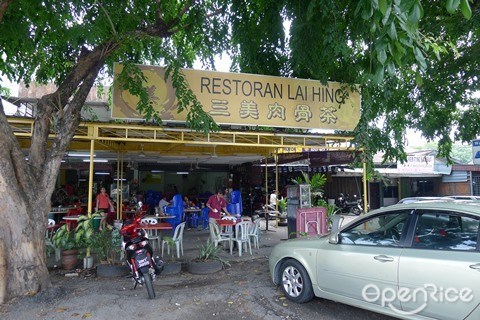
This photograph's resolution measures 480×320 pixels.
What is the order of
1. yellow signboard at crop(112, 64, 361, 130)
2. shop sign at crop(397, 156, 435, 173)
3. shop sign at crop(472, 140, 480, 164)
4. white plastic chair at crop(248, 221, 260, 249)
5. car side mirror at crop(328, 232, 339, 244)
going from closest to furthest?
1. car side mirror at crop(328, 232, 339, 244)
2. shop sign at crop(472, 140, 480, 164)
3. yellow signboard at crop(112, 64, 361, 130)
4. white plastic chair at crop(248, 221, 260, 249)
5. shop sign at crop(397, 156, 435, 173)

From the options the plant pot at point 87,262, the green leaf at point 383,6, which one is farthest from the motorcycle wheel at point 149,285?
the green leaf at point 383,6

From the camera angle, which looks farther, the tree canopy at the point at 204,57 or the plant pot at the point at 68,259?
the plant pot at the point at 68,259

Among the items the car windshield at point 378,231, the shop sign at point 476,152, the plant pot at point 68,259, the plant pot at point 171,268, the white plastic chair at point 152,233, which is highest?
the shop sign at point 476,152

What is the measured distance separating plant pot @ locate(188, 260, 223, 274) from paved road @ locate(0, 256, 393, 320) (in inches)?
15.8

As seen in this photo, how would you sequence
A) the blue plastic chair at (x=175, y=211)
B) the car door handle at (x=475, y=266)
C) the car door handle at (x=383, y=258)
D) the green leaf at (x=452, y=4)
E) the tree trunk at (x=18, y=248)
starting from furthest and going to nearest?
1. the blue plastic chair at (x=175, y=211)
2. the tree trunk at (x=18, y=248)
3. the car door handle at (x=383, y=258)
4. the car door handle at (x=475, y=266)
5. the green leaf at (x=452, y=4)

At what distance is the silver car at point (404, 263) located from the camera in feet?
11.5

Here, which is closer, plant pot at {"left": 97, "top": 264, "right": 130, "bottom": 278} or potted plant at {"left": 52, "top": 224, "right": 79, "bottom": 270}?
plant pot at {"left": 97, "top": 264, "right": 130, "bottom": 278}

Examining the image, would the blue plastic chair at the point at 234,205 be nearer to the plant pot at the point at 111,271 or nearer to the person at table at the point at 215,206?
the person at table at the point at 215,206

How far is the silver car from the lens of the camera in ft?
11.5

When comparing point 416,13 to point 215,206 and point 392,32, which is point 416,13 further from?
point 215,206

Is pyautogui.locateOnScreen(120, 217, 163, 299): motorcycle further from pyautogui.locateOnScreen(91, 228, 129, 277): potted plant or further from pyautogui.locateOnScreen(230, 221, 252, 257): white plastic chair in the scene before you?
pyautogui.locateOnScreen(230, 221, 252, 257): white plastic chair

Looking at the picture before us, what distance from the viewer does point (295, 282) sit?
5184mm

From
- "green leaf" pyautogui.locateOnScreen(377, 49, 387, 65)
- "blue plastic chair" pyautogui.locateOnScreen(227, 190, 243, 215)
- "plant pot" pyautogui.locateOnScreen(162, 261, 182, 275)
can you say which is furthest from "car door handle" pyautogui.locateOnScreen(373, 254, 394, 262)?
"blue plastic chair" pyautogui.locateOnScreen(227, 190, 243, 215)

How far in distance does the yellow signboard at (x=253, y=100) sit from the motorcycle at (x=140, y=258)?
8.83ft
